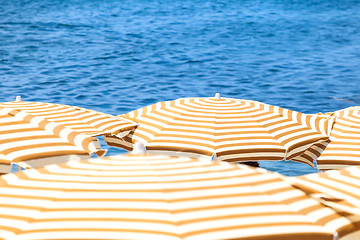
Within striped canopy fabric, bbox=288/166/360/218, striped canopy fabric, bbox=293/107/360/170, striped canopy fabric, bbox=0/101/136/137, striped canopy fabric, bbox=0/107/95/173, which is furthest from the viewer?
striped canopy fabric, bbox=0/101/136/137

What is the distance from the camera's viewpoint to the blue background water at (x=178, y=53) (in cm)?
1705

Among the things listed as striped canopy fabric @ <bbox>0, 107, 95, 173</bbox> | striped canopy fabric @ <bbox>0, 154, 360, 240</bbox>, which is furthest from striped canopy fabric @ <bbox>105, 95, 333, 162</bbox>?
striped canopy fabric @ <bbox>0, 154, 360, 240</bbox>

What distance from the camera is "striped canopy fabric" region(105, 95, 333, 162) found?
551 centimetres

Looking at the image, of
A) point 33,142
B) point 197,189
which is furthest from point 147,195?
point 33,142

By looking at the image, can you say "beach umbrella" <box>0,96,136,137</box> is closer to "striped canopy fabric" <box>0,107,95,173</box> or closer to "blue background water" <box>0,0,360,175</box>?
"striped canopy fabric" <box>0,107,95,173</box>

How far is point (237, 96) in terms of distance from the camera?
17.0 meters

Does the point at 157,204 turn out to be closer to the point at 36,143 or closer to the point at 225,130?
A: the point at 36,143

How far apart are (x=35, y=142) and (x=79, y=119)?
1.34 meters

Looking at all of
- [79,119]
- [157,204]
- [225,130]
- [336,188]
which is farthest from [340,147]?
[157,204]

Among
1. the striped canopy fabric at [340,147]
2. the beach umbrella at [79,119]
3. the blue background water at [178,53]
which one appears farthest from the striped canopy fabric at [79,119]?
the blue background water at [178,53]

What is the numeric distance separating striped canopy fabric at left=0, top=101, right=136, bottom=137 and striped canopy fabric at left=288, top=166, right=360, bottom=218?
2.50m

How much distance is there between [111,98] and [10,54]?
930 cm

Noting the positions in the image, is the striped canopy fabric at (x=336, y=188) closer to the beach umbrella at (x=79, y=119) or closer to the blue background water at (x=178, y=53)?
the beach umbrella at (x=79, y=119)

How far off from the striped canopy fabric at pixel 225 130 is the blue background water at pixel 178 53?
4.13 meters
